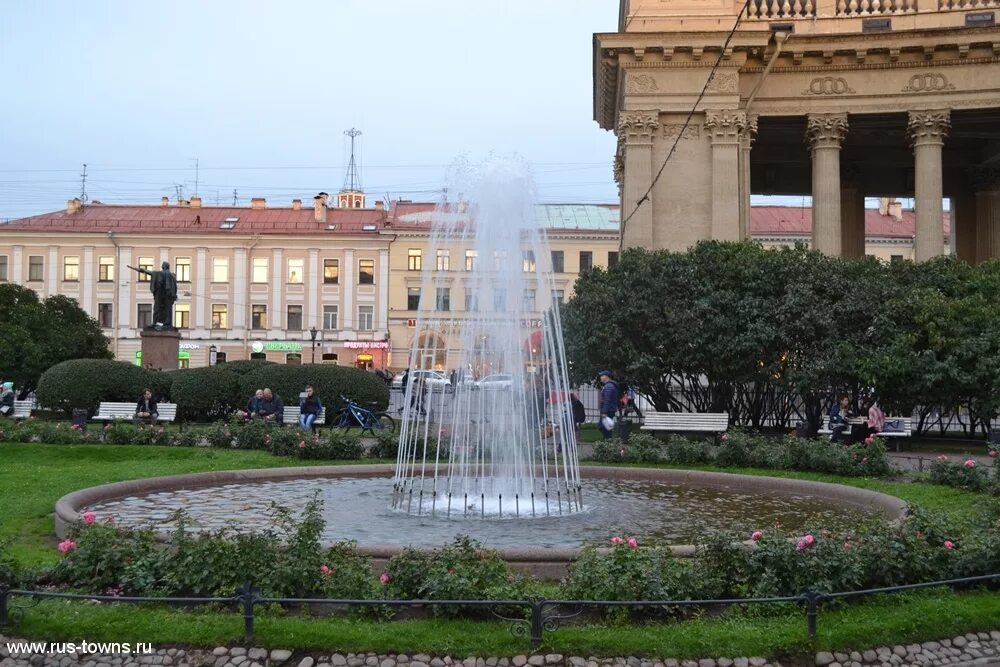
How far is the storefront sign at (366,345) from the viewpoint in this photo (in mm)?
65250

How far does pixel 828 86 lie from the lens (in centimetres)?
3362

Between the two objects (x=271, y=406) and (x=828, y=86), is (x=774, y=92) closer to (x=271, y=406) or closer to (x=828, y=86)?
(x=828, y=86)

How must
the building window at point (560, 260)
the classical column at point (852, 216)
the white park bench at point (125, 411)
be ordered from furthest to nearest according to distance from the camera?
the building window at point (560, 260) → the classical column at point (852, 216) → the white park bench at point (125, 411)

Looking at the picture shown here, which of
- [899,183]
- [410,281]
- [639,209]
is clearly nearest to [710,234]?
[639,209]

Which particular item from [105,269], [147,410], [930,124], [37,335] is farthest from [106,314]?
[930,124]

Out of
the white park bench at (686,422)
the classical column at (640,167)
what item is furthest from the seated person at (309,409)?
the classical column at (640,167)

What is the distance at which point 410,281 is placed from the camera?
65.6 meters

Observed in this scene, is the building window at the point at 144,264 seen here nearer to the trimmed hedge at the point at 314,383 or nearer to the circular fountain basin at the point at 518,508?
the trimmed hedge at the point at 314,383

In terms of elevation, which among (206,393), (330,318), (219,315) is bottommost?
(206,393)

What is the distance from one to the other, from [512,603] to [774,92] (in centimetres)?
3028

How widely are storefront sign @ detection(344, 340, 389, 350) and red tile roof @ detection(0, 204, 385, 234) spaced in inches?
277

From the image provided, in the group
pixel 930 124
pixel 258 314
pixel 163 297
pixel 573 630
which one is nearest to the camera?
pixel 573 630

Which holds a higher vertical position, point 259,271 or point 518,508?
point 259,271

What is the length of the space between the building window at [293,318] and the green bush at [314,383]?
38902 mm
